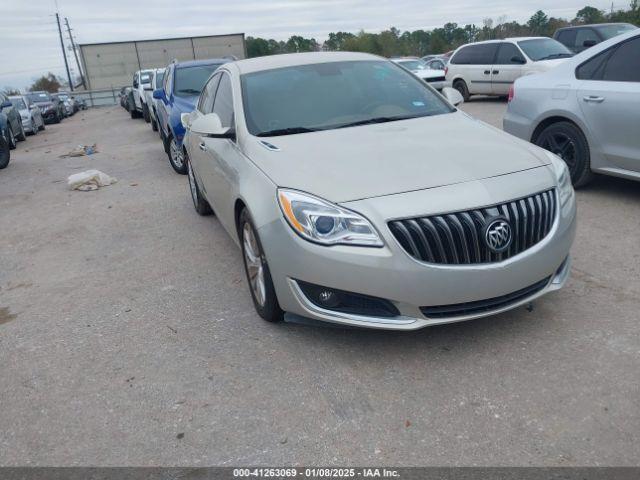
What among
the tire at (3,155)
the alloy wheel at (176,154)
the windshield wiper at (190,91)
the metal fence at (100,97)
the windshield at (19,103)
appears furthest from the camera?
the metal fence at (100,97)

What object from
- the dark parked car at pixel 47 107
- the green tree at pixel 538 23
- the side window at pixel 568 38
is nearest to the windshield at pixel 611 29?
the side window at pixel 568 38

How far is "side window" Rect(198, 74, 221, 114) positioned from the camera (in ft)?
17.8

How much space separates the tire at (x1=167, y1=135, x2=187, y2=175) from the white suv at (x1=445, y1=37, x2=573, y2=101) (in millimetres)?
9115

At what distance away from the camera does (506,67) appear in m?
15.3

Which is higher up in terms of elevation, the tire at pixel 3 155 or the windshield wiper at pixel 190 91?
the windshield wiper at pixel 190 91

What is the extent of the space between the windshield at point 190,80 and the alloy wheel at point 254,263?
6.53 meters

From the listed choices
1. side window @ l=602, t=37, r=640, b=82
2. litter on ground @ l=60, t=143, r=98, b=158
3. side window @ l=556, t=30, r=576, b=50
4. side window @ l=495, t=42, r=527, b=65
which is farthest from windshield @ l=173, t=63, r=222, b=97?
side window @ l=556, t=30, r=576, b=50

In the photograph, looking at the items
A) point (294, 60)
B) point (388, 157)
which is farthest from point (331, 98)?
point (388, 157)

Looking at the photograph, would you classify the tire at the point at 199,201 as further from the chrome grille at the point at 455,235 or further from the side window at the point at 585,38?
the side window at the point at 585,38

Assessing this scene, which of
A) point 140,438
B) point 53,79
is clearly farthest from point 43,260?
point 53,79

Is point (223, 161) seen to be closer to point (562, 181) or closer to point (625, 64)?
point (562, 181)

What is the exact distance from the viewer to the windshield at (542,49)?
14664 mm

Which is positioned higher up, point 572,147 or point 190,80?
point 190,80

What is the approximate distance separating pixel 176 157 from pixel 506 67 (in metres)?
9.91
